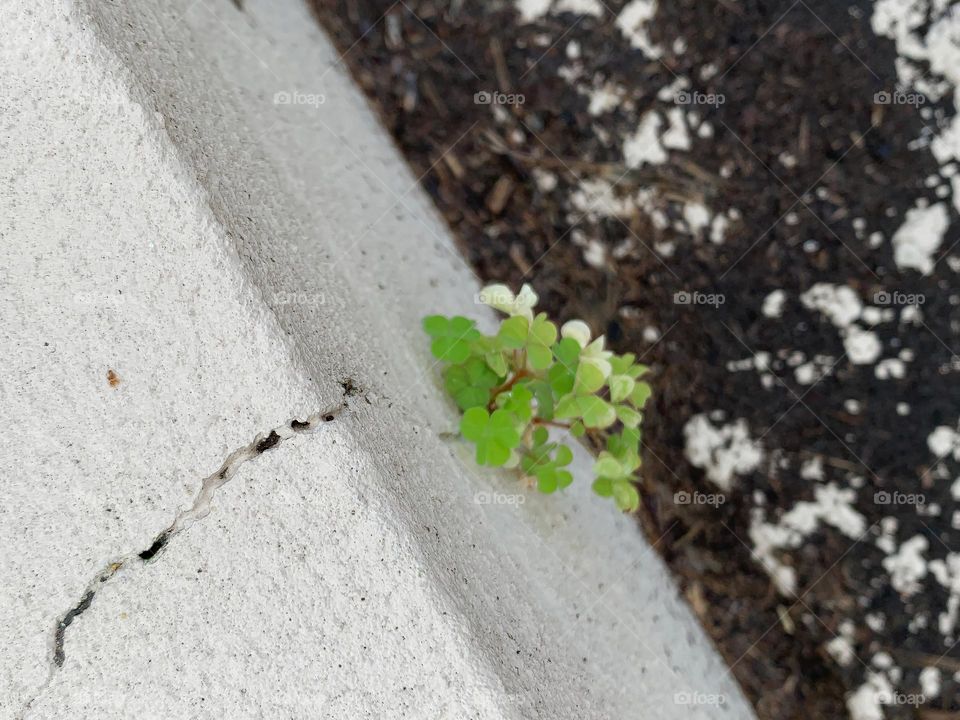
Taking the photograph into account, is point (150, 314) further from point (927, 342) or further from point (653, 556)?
point (927, 342)

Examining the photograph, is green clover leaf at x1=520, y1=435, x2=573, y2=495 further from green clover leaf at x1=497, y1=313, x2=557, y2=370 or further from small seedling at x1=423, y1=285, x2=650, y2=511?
green clover leaf at x1=497, y1=313, x2=557, y2=370

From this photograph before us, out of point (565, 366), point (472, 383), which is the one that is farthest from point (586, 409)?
point (472, 383)

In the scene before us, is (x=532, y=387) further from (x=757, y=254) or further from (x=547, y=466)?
(x=757, y=254)

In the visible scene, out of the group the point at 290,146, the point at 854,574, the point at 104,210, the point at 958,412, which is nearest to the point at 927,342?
the point at 958,412

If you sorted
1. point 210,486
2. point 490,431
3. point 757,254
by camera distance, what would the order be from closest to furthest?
point 210,486 < point 490,431 < point 757,254

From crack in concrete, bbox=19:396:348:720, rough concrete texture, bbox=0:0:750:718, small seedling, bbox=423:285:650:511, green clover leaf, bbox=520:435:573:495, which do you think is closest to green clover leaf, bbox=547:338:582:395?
small seedling, bbox=423:285:650:511

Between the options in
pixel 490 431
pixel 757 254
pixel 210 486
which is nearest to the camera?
pixel 210 486
